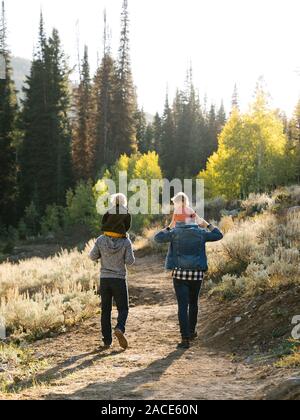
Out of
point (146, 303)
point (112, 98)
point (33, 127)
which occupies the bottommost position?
point (146, 303)

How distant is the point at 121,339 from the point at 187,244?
5.48 feet

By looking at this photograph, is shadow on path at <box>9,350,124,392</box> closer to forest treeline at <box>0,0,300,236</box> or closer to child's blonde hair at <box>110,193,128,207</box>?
child's blonde hair at <box>110,193,128,207</box>

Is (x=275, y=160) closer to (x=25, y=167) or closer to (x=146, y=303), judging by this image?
(x=25, y=167)

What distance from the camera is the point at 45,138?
151ft

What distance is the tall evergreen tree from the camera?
45094 mm

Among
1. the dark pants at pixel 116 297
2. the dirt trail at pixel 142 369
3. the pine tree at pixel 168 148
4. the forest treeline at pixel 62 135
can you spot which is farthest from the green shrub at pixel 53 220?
the dark pants at pixel 116 297

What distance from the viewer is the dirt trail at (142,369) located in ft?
16.2

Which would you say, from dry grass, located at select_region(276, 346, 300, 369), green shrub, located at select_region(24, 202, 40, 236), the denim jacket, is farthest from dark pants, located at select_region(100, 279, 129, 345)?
green shrub, located at select_region(24, 202, 40, 236)

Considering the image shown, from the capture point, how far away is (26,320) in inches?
364

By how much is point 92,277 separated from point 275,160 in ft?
87.3

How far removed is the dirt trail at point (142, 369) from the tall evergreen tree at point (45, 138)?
36348 mm

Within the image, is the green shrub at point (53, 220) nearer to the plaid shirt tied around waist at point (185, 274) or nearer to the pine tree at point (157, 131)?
the pine tree at point (157, 131)

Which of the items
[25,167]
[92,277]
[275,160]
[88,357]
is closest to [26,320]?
[88,357]

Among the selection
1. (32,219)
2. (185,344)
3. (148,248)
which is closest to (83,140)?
(32,219)
